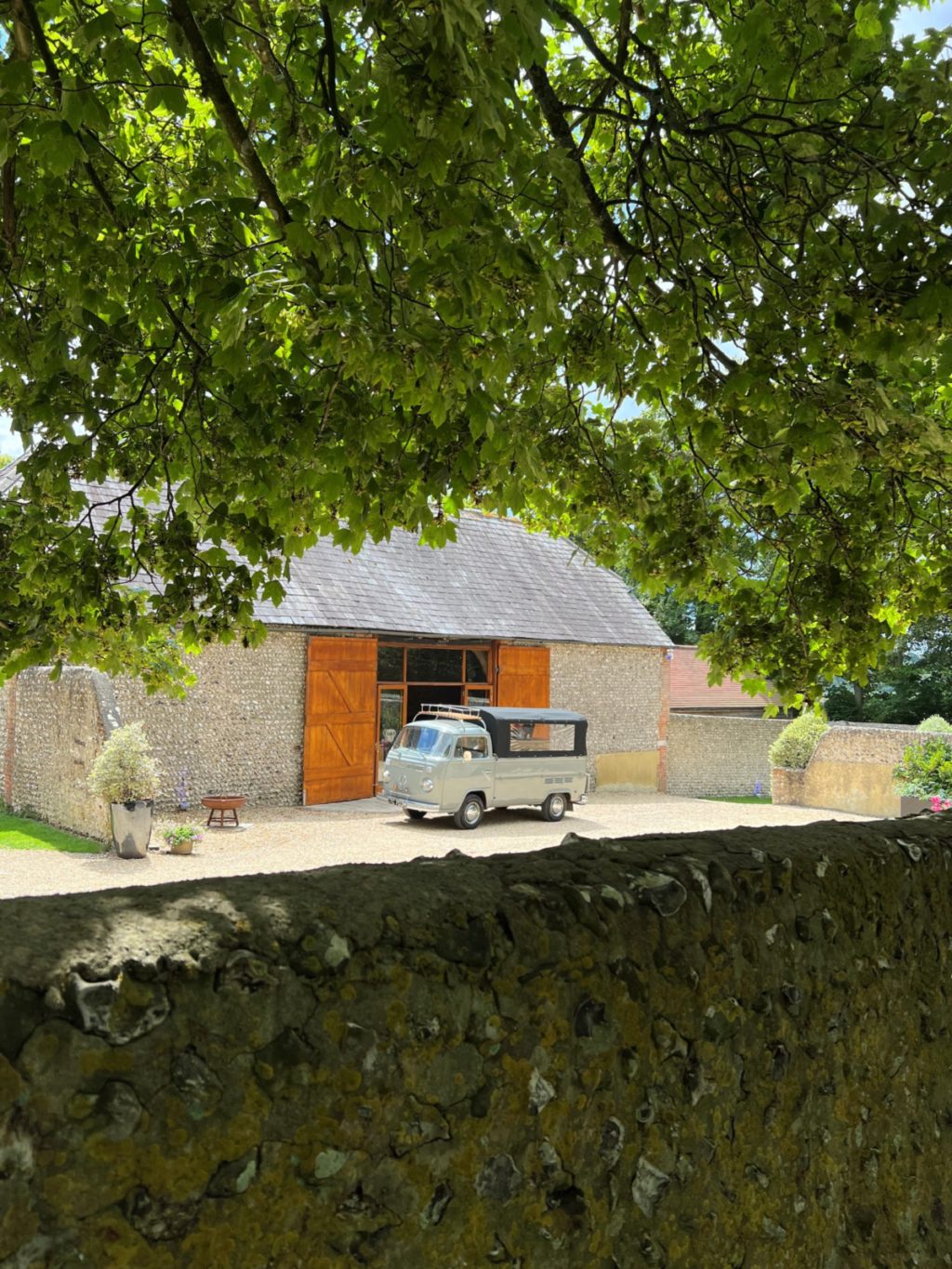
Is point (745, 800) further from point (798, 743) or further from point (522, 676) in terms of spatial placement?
point (522, 676)

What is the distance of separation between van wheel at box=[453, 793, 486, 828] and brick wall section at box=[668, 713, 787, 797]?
10012 millimetres

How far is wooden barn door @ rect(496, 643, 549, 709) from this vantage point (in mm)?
23531

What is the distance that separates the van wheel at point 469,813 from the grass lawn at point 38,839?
6.75m

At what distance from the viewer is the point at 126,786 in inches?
556

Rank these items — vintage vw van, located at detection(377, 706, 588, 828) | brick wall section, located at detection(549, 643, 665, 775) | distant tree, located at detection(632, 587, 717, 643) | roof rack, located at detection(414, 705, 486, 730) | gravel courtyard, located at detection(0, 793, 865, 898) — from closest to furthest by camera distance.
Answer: gravel courtyard, located at detection(0, 793, 865, 898) < vintage vw van, located at detection(377, 706, 588, 828) < roof rack, located at detection(414, 705, 486, 730) < brick wall section, located at detection(549, 643, 665, 775) < distant tree, located at detection(632, 587, 717, 643)

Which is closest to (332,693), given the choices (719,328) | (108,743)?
(108,743)

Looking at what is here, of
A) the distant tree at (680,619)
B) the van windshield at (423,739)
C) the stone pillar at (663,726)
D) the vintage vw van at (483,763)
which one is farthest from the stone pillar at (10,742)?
the distant tree at (680,619)

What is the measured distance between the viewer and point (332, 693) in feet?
66.0

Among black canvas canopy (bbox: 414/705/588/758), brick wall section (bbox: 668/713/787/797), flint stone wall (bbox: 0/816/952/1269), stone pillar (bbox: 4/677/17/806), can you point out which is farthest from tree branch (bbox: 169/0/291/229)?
brick wall section (bbox: 668/713/787/797)

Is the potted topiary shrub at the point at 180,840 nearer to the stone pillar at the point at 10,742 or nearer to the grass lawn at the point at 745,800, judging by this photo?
the stone pillar at the point at 10,742

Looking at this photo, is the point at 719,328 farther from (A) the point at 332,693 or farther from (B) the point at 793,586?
(A) the point at 332,693

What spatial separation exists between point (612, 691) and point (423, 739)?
8860 millimetres

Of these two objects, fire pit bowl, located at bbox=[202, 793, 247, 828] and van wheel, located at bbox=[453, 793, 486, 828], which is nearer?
fire pit bowl, located at bbox=[202, 793, 247, 828]

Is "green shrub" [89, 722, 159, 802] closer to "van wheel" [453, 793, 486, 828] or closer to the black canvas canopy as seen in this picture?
"van wheel" [453, 793, 486, 828]
